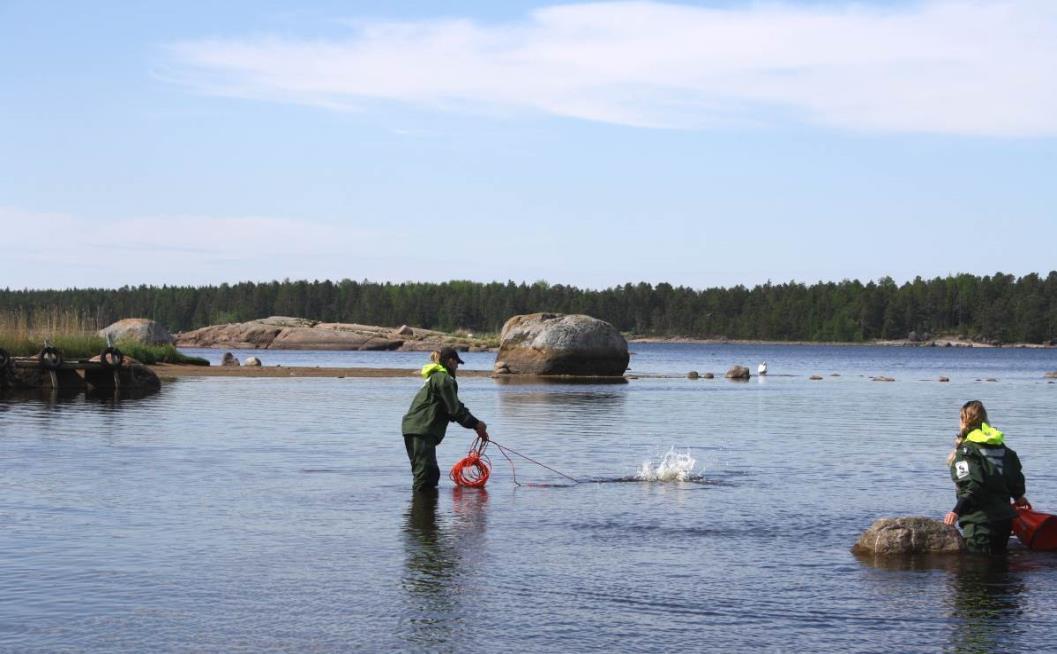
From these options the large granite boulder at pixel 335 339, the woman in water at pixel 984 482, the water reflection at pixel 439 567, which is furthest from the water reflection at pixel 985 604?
the large granite boulder at pixel 335 339

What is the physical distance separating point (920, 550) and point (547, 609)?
15.7ft

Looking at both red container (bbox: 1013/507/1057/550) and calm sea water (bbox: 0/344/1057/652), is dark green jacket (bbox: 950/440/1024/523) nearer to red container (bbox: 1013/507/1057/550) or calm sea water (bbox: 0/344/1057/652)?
red container (bbox: 1013/507/1057/550)

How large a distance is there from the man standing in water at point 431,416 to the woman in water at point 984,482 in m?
6.47

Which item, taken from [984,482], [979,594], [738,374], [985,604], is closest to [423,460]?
[984,482]

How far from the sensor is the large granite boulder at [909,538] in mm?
13500

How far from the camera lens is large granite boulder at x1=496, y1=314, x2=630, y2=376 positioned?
2228 inches

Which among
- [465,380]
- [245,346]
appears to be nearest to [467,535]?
[465,380]

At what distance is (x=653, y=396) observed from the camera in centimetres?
4628

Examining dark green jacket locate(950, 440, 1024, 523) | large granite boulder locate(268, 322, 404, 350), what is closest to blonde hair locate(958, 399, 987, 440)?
dark green jacket locate(950, 440, 1024, 523)

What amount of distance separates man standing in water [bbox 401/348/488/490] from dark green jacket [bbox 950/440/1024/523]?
21.2 feet

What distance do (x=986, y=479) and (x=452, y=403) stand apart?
711 centimetres

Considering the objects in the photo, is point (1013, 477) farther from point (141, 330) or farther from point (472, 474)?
point (141, 330)

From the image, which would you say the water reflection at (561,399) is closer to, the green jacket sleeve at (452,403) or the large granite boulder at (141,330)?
the green jacket sleeve at (452,403)

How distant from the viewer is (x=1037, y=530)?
546 inches
